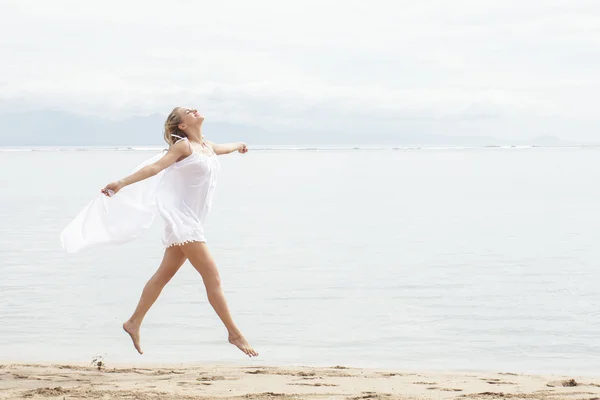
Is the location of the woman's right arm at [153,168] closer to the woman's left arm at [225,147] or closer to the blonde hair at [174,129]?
the blonde hair at [174,129]

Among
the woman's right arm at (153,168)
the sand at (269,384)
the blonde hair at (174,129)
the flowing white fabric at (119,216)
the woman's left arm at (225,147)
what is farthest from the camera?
the woman's left arm at (225,147)

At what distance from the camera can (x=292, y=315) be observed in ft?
33.5

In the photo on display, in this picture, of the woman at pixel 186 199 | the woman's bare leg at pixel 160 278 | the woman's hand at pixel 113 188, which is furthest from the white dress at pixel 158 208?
the woman's hand at pixel 113 188

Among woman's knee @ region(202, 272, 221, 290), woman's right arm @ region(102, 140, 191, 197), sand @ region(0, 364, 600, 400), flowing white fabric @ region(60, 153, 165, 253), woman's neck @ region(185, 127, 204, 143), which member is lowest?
sand @ region(0, 364, 600, 400)

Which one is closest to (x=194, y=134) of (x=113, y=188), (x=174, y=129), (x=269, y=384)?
(x=174, y=129)

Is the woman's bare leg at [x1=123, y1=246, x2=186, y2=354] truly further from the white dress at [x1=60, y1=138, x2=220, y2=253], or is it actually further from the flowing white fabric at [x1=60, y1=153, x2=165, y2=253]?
the flowing white fabric at [x1=60, y1=153, x2=165, y2=253]

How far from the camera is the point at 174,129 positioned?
664 cm

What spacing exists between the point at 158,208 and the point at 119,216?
1.47ft

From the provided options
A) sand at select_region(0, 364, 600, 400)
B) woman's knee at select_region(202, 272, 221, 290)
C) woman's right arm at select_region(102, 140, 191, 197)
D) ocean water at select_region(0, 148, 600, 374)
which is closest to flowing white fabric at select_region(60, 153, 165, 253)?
woman's right arm at select_region(102, 140, 191, 197)

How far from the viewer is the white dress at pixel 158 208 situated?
A: 654 cm

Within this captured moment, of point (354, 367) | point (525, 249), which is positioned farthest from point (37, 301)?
point (525, 249)

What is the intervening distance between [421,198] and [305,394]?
2503 centimetres

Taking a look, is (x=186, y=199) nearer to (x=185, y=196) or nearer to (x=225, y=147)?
(x=185, y=196)

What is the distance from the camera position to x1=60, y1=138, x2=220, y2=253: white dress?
6.54m
